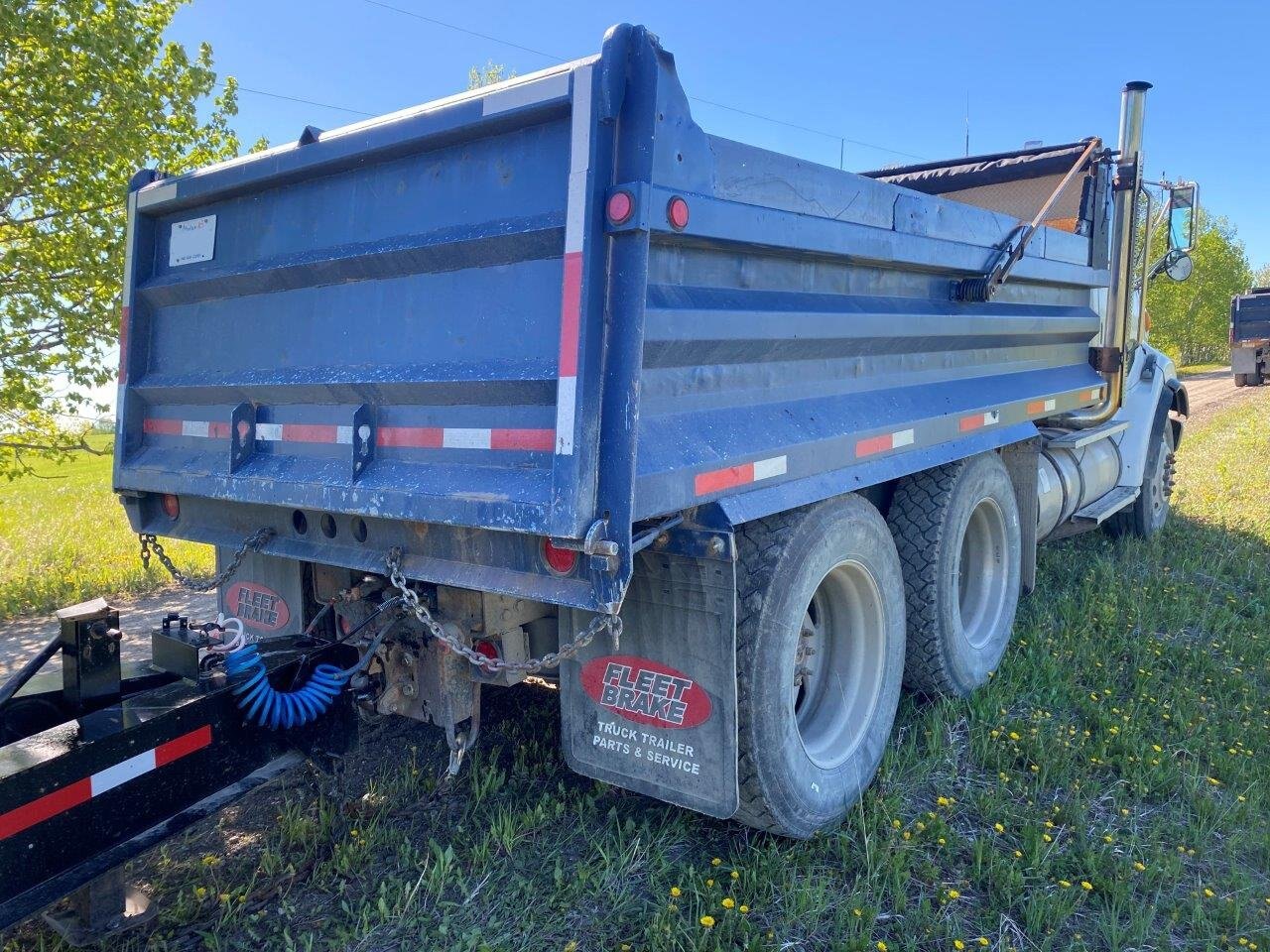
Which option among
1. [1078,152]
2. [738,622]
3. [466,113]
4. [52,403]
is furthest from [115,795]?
[1078,152]

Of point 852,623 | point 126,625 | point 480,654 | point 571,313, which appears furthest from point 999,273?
point 126,625

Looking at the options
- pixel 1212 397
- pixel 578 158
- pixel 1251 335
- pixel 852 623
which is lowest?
pixel 852 623

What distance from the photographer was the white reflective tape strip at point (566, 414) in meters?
2.13

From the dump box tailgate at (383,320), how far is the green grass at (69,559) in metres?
3.60

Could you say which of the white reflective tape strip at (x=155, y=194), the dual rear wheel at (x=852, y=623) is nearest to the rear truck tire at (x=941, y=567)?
the dual rear wheel at (x=852, y=623)

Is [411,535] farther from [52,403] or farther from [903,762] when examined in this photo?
[52,403]

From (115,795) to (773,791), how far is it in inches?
71.1

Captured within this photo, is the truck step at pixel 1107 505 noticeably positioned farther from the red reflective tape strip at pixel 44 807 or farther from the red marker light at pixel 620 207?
the red reflective tape strip at pixel 44 807

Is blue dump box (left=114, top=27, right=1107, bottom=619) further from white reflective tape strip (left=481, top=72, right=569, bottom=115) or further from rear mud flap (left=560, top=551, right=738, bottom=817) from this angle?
rear mud flap (left=560, top=551, right=738, bottom=817)

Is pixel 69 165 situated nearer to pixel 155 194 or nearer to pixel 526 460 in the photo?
pixel 155 194

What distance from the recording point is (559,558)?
2.29 m

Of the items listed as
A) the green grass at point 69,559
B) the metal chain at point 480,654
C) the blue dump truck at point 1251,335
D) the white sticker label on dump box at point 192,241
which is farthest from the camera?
the blue dump truck at point 1251,335

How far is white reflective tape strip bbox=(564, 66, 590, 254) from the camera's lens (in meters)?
2.14

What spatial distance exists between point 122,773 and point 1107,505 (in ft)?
20.9
